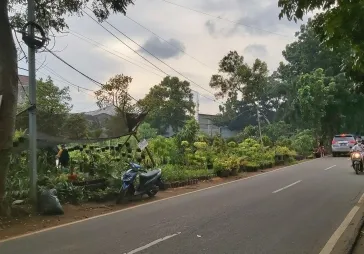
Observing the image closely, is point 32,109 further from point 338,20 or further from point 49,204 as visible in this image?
point 338,20

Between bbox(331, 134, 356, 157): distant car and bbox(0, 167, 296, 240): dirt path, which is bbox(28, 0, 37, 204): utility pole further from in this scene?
bbox(331, 134, 356, 157): distant car

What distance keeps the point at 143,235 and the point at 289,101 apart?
4321 cm

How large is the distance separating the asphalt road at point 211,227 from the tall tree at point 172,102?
30572 mm

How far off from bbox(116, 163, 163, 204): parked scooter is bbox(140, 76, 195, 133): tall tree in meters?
28.6

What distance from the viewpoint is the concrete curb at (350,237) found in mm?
7040

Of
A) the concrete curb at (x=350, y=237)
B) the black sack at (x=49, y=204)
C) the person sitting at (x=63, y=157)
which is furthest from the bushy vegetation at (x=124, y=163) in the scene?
the concrete curb at (x=350, y=237)

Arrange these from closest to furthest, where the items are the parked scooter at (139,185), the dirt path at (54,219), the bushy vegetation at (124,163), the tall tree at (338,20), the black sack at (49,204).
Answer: the tall tree at (338,20)
the dirt path at (54,219)
the black sack at (49,204)
the bushy vegetation at (124,163)
the parked scooter at (139,185)

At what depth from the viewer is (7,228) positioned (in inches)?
365

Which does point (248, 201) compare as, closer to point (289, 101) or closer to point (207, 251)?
point (207, 251)

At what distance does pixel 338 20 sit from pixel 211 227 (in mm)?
4518

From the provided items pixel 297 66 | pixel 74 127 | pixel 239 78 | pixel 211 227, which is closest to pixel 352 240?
pixel 211 227

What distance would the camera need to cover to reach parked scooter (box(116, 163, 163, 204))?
12992 millimetres

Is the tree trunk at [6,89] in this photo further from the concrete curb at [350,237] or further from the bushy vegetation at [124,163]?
the concrete curb at [350,237]

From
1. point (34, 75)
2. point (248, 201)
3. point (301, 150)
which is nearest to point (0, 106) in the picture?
point (34, 75)
